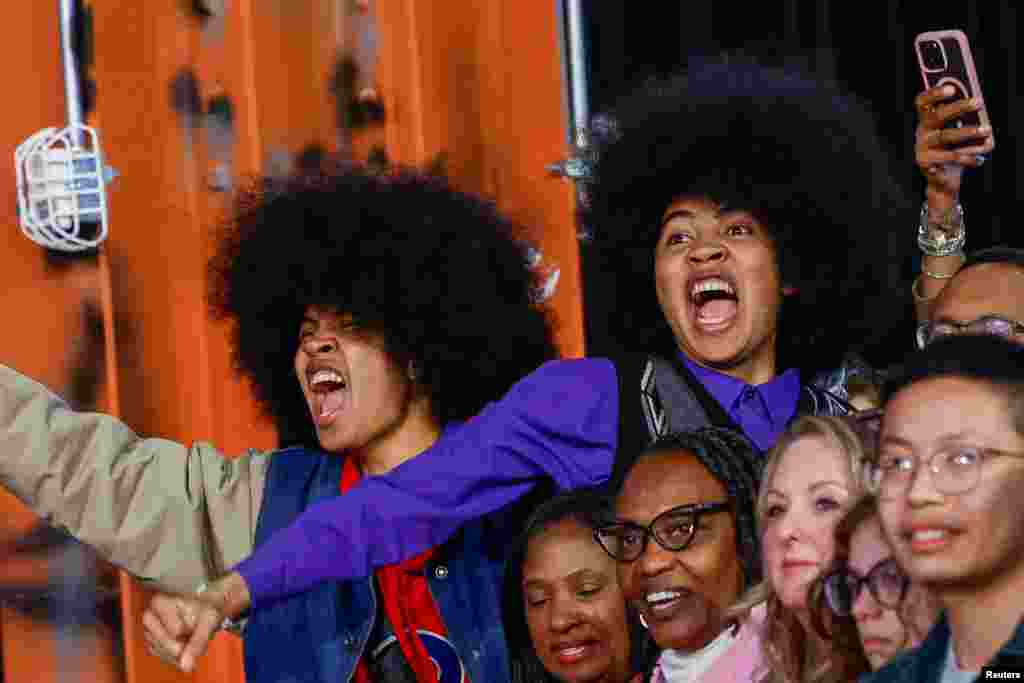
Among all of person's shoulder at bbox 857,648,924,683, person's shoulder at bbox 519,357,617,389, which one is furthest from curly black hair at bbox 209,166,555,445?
person's shoulder at bbox 857,648,924,683

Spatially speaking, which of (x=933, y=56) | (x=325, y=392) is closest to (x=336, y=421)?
(x=325, y=392)

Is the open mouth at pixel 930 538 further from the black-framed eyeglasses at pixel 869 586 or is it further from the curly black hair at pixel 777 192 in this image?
the curly black hair at pixel 777 192

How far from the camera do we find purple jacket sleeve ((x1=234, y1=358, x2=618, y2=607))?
3.37 m

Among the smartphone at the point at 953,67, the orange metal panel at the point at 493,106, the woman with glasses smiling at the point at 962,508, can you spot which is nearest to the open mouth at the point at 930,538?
the woman with glasses smiling at the point at 962,508

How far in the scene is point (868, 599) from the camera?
2619mm

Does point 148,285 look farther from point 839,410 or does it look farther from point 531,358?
point 839,410

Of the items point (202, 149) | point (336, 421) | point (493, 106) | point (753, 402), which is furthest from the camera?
point (493, 106)

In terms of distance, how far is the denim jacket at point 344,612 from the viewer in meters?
3.87


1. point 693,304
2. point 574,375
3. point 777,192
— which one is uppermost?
point 777,192

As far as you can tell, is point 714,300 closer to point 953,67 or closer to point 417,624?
point 953,67

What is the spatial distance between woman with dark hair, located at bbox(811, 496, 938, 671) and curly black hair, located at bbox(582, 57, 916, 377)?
4.13 feet

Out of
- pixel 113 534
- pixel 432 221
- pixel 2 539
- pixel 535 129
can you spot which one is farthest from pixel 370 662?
pixel 535 129

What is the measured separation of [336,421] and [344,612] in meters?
0.37

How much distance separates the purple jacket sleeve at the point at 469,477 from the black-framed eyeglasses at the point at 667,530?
448 mm
